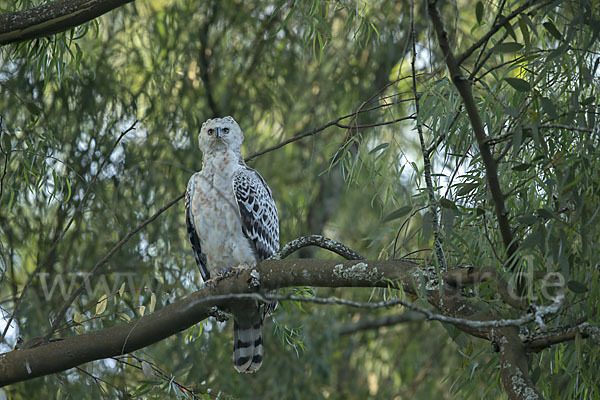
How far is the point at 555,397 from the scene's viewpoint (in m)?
2.77

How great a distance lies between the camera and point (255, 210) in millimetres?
4184

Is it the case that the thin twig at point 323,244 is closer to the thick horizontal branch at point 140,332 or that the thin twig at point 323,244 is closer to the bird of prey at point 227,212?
the thick horizontal branch at point 140,332

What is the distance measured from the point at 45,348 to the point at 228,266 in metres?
1.52

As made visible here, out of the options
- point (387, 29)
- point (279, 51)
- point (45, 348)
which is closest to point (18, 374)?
point (45, 348)

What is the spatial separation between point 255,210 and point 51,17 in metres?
1.62

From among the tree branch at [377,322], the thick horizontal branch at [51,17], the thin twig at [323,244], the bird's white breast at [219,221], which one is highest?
the thick horizontal branch at [51,17]

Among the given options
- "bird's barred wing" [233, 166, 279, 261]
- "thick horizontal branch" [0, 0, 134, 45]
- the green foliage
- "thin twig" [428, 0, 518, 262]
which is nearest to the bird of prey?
"bird's barred wing" [233, 166, 279, 261]

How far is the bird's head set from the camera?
4.32 metres

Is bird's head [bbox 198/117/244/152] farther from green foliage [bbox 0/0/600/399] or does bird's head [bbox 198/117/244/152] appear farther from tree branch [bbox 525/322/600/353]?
tree branch [bbox 525/322/600/353]

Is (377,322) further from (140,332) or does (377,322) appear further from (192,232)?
(140,332)

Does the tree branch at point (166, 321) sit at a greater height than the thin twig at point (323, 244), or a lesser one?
lesser

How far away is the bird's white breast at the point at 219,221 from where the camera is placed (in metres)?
4.16

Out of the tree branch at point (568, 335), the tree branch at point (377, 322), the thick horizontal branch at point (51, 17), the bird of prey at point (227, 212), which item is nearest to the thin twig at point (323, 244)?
the tree branch at point (568, 335)

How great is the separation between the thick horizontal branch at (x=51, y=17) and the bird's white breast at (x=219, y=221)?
4.54 feet
